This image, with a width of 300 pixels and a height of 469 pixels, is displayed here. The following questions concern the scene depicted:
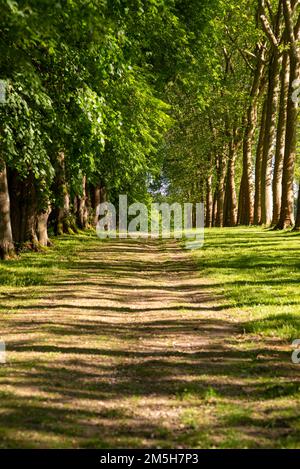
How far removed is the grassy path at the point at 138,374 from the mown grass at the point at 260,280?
14.2 inches

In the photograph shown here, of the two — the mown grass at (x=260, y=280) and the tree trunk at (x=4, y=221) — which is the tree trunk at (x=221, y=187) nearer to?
the mown grass at (x=260, y=280)

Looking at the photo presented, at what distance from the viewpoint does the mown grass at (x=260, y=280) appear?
10141 millimetres

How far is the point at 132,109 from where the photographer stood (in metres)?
20.0

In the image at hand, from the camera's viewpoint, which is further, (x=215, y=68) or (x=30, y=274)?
(x=215, y=68)

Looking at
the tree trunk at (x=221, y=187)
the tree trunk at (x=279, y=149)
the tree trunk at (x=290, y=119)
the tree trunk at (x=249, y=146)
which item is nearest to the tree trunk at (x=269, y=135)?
the tree trunk at (x=279, y=149)

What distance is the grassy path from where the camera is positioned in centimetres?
558

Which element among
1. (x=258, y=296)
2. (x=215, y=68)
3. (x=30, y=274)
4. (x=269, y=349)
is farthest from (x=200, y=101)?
(x=269, y=349)

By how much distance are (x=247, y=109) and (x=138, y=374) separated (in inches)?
1501

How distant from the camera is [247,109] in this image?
4331 cm

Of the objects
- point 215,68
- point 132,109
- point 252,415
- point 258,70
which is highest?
point 258,70

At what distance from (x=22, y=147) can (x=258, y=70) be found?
28183 mm

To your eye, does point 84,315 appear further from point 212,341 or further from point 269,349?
point 269,349

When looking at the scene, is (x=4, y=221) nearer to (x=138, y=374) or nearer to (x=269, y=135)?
(x=138, y=374)
